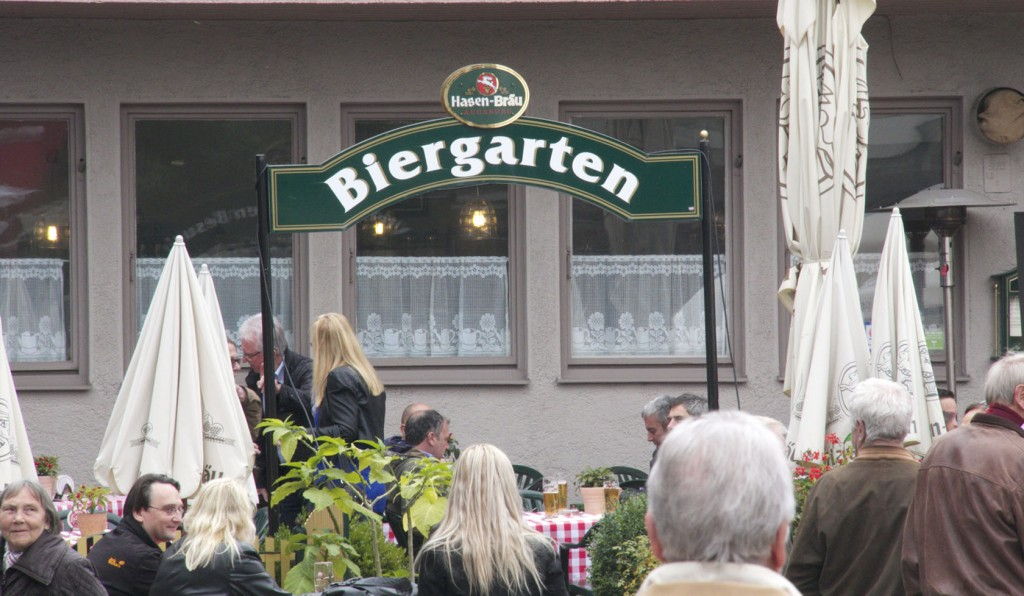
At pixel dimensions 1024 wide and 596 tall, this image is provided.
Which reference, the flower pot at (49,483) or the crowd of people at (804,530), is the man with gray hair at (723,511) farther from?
the flower pot at (49,483)

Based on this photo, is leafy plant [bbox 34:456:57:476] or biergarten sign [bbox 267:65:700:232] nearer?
biergarten sign [bbox 267:65:700:232]

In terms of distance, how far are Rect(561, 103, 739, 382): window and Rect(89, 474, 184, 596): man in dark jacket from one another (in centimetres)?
508

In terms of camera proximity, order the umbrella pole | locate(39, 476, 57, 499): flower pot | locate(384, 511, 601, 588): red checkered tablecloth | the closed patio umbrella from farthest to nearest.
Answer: the umbrella pole, locate(39, 476, 57, 499): flower pot, locate(384, 511, 601, 588): red checkered tablecloth, the closed patio umbrella

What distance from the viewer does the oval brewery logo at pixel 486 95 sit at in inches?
286

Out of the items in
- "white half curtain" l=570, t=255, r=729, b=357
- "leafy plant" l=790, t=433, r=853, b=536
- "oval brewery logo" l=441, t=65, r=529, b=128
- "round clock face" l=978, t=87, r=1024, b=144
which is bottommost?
"leafy plant" l=790, t=433, r=853, b=536

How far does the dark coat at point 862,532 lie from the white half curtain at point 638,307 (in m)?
6.02

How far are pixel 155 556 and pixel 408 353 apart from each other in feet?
16.1

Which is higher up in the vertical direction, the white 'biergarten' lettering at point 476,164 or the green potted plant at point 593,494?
the white 'biergarten' lettering at point 476,164

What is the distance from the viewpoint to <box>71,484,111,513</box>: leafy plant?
24.7 ft

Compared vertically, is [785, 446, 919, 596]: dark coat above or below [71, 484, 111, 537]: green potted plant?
above

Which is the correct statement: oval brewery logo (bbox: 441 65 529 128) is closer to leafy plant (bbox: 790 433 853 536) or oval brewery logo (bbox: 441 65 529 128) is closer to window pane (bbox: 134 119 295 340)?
leafy plant (bbox: 790 433 853 536)

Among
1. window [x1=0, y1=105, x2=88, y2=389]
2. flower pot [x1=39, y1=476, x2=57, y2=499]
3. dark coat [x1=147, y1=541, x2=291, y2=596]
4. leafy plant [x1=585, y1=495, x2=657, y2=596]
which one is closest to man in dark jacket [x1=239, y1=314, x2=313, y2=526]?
flower pot [x1=39, y1=476, x2=57, y2=499]

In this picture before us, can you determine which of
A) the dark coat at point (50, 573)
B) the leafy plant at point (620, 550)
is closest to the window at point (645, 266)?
the leafy plant at point (620, 550)

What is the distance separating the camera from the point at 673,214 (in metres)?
7.39
